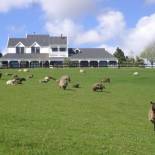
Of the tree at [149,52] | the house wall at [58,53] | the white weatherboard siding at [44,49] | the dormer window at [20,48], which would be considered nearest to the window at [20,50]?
the dormer window at [20,48]

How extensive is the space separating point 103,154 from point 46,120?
7.49 meters

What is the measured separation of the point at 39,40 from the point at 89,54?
14.0m

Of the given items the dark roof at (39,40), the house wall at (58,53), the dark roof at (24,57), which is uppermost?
the dark roof at (39,40)

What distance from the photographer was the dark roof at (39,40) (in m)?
142

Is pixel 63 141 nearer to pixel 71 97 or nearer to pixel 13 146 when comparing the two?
pixel 13 146

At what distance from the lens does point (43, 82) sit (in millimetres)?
51688

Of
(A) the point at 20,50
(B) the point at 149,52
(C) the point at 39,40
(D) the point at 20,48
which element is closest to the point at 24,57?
(A) the point at 20,50

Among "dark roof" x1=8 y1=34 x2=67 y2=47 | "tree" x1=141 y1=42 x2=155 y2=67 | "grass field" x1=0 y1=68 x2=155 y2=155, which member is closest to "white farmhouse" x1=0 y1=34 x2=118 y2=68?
"dark roof" x1=8 y1=34 x2=67 y2=47

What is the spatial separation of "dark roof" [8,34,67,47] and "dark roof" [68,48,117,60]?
152 inches

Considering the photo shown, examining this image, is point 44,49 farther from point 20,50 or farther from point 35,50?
point 20,50

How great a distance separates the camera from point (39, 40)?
142750 millimetres

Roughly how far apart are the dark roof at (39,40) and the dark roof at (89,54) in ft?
12.6

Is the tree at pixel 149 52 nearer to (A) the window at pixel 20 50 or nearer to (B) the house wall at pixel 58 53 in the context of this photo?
(B) the house wall at pixel 58 53

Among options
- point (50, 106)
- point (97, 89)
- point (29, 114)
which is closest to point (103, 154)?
point (29, 114)
